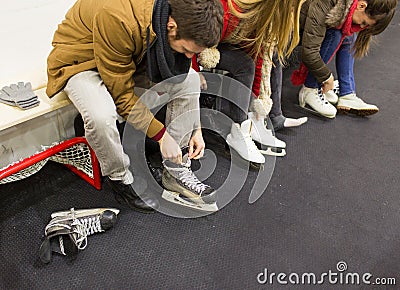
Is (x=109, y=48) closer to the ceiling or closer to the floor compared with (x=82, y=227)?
closer to the ceiling

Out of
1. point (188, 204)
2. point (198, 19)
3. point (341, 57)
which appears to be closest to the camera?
point (198, 19)

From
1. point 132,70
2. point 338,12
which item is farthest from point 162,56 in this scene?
point 338,12

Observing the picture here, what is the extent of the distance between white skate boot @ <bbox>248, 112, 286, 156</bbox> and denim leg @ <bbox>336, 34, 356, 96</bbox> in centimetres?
48

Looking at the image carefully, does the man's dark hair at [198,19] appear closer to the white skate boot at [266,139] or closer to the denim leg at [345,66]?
the white skate boot at [266,139]

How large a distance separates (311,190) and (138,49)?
713 millimetres

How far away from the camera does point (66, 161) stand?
139 cm

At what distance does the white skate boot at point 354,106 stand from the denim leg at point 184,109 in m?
0.77

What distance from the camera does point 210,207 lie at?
1337 millimetres

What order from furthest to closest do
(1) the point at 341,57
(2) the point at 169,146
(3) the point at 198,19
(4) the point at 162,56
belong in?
(1) the point at 341,57
(2) the point at 169,146
(4) the point at 162,56
(3) the point at 198,19

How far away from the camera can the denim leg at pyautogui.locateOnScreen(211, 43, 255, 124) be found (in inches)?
55.8

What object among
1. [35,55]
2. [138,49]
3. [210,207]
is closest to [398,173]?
[210,207]

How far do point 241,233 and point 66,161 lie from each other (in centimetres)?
58

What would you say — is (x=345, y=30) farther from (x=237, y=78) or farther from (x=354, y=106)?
(x=237, y=78)

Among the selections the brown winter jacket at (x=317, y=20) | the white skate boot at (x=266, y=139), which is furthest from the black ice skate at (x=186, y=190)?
the brown winter jacket at (x=317, y=20)
